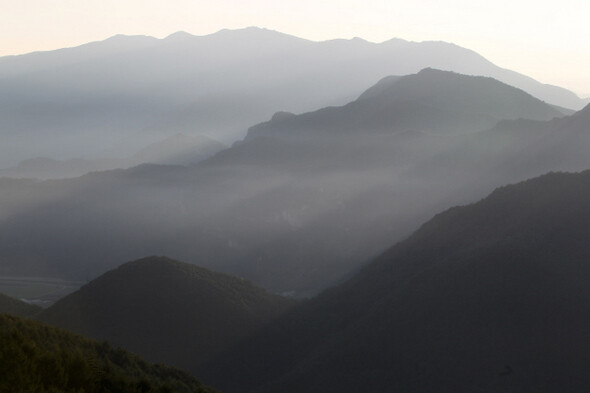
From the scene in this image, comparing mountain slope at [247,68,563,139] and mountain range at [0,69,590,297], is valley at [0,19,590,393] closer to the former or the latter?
mountain range at [0,69,590,297]

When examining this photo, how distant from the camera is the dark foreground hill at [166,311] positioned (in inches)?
1893

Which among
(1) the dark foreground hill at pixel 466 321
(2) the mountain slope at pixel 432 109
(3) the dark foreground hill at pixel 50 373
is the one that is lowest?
(1) the dark foreground hill at pixel 466 321

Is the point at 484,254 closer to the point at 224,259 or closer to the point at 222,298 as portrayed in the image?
the point at 222,298

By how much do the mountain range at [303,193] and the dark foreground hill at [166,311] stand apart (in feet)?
117

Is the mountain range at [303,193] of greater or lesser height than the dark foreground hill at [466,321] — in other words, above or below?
above

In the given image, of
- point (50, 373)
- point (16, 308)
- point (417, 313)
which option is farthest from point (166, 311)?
point (50, 373)

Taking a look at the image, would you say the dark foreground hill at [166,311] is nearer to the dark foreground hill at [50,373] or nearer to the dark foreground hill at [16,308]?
the dark foreground hill at [16,308]

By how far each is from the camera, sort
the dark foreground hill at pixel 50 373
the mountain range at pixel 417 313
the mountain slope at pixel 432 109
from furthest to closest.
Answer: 1. the mountain slope at pixel 432 109
2. the mountain range at pixel 417 313
3. the dark foreground hill at pixel 50 373

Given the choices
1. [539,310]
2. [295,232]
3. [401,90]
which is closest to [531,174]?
[295,232]

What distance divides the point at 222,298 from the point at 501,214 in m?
26.4

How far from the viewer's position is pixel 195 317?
169ft

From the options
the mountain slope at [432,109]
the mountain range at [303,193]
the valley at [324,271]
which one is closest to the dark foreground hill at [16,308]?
the valley at [324,271]

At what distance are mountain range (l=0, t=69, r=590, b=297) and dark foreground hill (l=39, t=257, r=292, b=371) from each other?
117ft

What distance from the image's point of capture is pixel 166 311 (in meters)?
51.9
